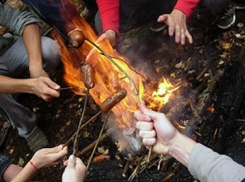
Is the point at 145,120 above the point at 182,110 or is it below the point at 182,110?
above

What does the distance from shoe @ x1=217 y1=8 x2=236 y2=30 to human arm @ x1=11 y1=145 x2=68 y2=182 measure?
3.73 meters

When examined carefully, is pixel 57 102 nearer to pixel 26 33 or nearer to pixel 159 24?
pixel 26 33

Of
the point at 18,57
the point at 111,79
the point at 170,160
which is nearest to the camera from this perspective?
the point at 170,160

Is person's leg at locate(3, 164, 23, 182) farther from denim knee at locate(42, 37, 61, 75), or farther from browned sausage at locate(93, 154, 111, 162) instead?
denim knee at locate(42, 37, 61, 75)

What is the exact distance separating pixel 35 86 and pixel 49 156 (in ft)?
3.33

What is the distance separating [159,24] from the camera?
4758 millimetres

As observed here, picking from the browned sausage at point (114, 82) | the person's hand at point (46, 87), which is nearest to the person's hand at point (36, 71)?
the person's hand at point (46, 87)

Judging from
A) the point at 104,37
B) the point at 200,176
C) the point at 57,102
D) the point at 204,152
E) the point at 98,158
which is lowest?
the point at 98,158

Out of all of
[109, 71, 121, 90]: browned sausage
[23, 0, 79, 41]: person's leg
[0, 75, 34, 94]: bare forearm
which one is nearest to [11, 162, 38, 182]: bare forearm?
[0, 75, 34, 94]: bare forearm

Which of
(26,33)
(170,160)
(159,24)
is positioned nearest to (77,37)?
(26,33)

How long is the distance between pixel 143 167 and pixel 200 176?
1.16 meters

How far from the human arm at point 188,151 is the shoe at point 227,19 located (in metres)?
2.93

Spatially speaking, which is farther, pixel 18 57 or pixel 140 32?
pixel 140 32

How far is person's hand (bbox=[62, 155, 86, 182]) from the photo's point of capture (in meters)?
2.09
